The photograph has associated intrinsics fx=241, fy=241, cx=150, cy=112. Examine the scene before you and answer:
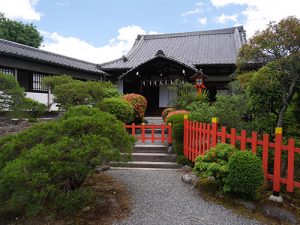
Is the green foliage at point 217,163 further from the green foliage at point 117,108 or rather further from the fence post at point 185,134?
the green foliage at point 117,108

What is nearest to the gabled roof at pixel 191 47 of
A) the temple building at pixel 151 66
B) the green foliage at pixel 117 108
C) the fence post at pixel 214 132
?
the temple building at pixel 151 66

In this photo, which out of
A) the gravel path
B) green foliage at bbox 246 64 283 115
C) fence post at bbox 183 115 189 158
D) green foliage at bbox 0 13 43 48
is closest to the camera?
the gravel path

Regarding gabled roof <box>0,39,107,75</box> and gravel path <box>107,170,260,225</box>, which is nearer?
gravel path <box>107,170,260,225</box>

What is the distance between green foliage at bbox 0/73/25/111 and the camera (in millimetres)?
7600

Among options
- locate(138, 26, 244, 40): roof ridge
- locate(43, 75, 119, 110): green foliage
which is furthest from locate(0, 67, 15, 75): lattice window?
locate(138, 26, 244, 40): roof ridge

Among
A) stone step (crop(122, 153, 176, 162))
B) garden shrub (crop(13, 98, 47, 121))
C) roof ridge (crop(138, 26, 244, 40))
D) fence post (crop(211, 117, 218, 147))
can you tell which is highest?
roof ridge (crop(138, 26, 244, 40))

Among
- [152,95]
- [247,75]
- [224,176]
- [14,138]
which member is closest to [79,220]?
[14,138]

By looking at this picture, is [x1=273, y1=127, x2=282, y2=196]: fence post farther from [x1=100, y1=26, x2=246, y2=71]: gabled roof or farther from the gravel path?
[x1=100, y1=26, x2=246, y2=71]: gabled roof

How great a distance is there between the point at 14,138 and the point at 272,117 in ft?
18.8

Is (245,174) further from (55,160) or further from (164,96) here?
(164,96)

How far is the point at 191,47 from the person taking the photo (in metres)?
18.7

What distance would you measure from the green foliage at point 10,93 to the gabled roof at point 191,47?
26.9ft

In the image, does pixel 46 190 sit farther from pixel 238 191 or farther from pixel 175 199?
pixel 238 191

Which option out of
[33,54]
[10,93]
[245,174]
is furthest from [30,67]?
[245,174]
